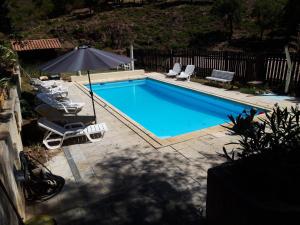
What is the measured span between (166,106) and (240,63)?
12.9 feet

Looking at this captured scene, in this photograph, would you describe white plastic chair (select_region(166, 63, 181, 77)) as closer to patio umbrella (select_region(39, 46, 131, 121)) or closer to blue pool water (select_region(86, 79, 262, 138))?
blue pool water (select_region(86, 79, 262, 138))

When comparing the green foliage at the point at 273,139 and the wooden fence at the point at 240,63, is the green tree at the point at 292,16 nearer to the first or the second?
the wooden fence at the point at 240,63

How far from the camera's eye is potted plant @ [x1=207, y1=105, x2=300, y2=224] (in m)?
2.38

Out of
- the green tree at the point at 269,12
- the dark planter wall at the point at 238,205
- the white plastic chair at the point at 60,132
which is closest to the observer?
the dark planter wall at the point at 238,205

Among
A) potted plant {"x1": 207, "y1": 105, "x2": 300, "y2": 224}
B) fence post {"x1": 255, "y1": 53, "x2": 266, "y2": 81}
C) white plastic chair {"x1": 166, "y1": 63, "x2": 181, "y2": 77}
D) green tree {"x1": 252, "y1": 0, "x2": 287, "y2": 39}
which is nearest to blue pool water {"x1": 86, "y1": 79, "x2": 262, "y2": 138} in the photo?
white plastic chair {"x1": 166, "y1": 63, "x2": 181, "y2": 77}

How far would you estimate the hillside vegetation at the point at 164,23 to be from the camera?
31.1 meters

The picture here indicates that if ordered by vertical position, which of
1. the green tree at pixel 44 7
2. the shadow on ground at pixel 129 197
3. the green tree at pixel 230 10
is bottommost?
the shadow on ground at pixel 129 197

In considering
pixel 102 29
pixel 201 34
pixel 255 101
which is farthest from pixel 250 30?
pixel 255 101

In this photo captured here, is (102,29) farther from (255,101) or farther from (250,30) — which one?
(255,101)

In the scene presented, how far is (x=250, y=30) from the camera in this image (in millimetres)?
35031

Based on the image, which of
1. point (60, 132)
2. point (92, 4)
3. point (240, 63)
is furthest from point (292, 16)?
point (92, 4)

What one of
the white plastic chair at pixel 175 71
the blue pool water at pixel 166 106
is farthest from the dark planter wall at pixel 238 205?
the white plastic chair at pixel 175 71

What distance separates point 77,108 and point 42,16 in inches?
1862

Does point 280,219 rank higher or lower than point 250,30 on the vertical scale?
lower
